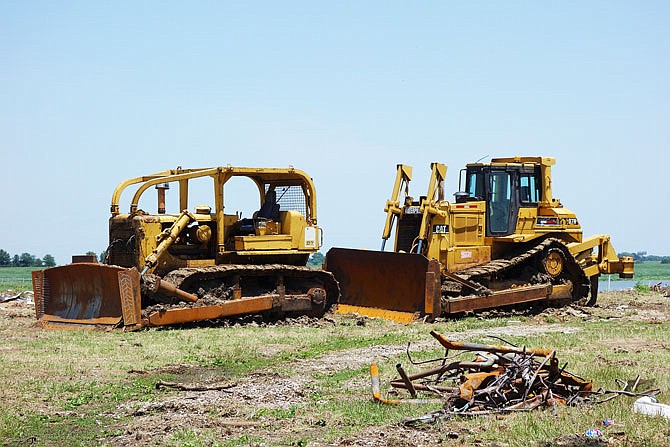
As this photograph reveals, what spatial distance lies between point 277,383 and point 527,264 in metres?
10.4

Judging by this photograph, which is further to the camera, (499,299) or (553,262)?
(553,262)

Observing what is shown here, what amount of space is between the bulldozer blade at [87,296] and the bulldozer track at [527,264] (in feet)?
20.4

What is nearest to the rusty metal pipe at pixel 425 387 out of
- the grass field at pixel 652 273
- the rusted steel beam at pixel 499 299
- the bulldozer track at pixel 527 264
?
the rusted steel beam at pixel 499 299

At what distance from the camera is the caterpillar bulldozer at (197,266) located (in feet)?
51.5

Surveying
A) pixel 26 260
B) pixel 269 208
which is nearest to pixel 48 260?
pixel 26 260

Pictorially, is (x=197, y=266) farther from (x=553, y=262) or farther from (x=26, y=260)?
(x=26, y=260)

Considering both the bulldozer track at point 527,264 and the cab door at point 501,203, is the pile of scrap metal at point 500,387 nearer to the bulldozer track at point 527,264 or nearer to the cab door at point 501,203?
the bulldozer track at point 527,264

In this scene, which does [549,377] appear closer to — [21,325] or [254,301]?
[254,301]

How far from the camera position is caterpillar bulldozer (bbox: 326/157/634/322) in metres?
18.2

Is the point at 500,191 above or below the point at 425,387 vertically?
above

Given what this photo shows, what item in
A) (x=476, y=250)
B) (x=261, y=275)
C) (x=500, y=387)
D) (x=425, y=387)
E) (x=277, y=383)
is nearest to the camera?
(x=500, y=387)

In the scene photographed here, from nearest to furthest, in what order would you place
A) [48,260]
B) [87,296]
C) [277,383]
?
1. [277,383]
2. [87,296]
3. [48,260]

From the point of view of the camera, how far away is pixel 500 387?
874 centimetres

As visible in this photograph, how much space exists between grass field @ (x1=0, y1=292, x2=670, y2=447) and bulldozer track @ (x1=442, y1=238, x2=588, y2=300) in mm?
1111
